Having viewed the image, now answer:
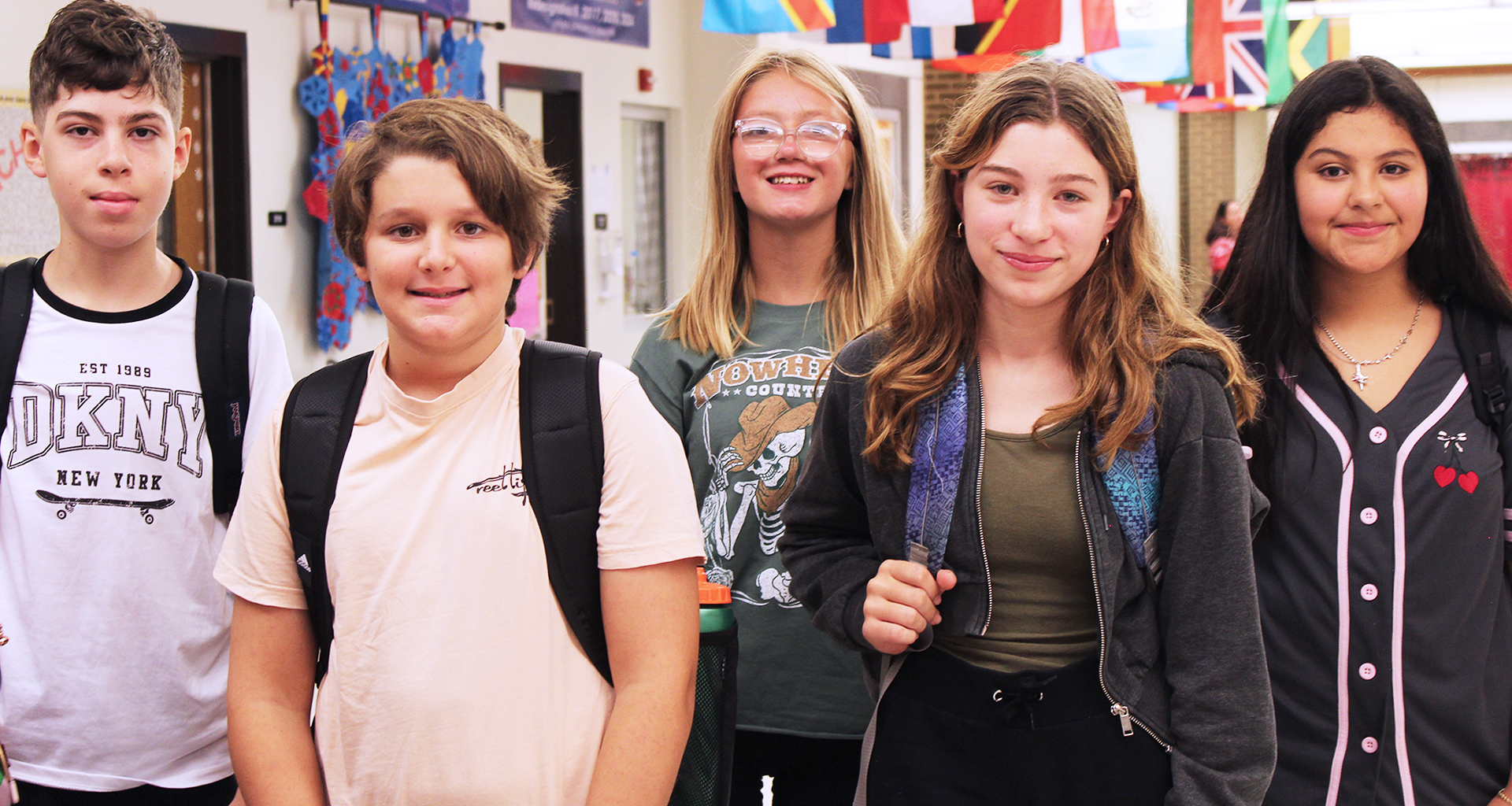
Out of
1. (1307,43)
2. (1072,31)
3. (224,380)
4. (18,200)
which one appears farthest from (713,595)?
(1307,43)

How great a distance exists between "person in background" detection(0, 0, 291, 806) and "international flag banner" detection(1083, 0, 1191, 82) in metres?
7.67

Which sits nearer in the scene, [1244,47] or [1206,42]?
[1206,42]

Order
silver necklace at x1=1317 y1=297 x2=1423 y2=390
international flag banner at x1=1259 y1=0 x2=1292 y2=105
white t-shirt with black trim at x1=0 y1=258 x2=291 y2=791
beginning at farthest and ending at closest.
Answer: international flag banner at x1=1259 y1=0 x2=1292 y2=105 < silver necklace at x1=1317 y1=297 x2=1423 y2=390 < white t-shirt with black trim at x1=0 y1=258 x2=291 y2=791

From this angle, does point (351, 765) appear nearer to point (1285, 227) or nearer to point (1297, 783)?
point (1297, 783)

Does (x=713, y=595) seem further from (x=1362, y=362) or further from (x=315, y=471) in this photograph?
(x=1362, y=362)

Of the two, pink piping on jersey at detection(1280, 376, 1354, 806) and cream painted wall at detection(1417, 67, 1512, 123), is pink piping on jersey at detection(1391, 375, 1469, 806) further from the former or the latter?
cream painted wall at detection(1417, 67, 1512, 123)

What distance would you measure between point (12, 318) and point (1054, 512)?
155cm

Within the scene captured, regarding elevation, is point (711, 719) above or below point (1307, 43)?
below

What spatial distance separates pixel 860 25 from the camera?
6.23 m

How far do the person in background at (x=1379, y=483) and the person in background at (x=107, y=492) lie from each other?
159 cm

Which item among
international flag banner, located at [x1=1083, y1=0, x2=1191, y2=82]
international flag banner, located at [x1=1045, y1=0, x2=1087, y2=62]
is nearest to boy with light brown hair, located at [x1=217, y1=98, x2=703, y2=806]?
international flag banner, located at [x1=1045, y1=0, x2=1087, y2=62]

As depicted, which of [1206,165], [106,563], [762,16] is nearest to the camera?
[106,563]

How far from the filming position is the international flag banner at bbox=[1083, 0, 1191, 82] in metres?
8.78

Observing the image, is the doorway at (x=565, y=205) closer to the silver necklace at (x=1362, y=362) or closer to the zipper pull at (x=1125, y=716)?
the silver necklace at (x=1362, y=362)
